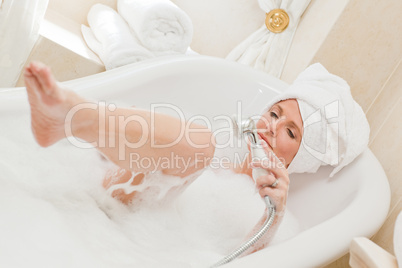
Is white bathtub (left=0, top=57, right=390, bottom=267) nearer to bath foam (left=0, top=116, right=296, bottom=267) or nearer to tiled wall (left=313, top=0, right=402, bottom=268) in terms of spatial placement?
bath foam (left=0, top=116, right=296, bottom=267)

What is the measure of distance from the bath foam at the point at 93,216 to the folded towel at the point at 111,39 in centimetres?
50

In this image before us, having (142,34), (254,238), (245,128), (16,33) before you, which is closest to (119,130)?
(245,128)

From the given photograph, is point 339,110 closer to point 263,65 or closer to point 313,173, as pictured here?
point 313,173

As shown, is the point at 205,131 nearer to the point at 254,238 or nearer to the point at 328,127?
the point at 254,238

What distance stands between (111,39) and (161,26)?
204mm

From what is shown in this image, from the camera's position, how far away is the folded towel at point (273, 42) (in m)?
2.13

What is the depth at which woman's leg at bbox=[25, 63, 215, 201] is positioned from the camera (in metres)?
0.96

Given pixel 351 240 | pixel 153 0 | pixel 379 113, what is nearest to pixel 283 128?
pixel 351 240

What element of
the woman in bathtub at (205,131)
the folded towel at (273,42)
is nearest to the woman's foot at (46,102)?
the woman in bathtub at (205,131)

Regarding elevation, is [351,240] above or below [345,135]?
below

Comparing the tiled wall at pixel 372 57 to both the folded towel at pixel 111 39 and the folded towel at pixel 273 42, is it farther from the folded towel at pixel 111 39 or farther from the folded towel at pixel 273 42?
the folded towel at pixel 111 39

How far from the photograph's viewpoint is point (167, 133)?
1157 millimetres

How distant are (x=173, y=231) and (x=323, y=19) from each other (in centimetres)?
113

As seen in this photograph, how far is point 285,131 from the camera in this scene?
59.8 inches
